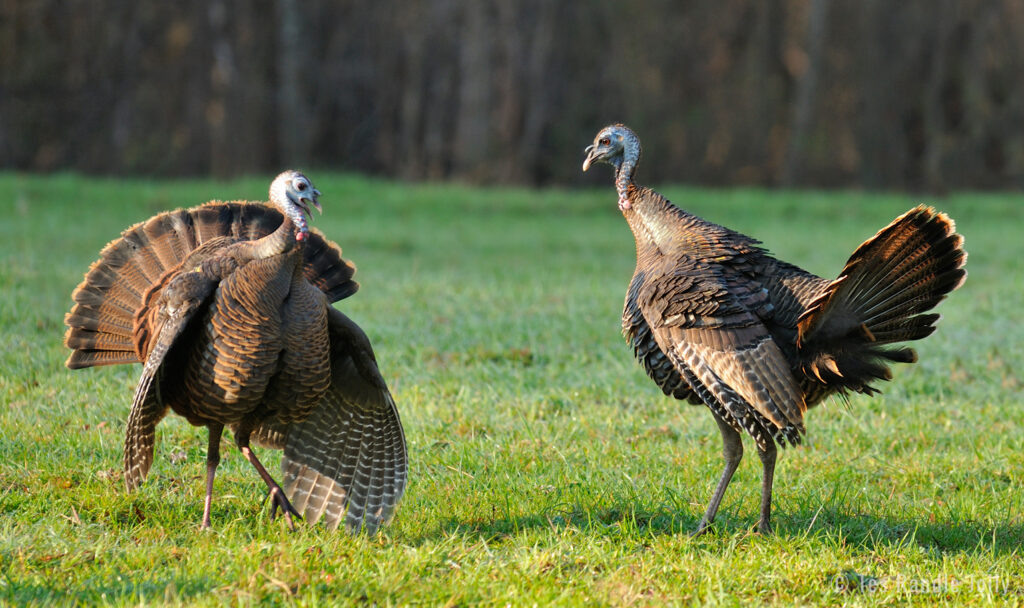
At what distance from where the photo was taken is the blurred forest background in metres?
16.7

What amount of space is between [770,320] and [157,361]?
7.92 ft

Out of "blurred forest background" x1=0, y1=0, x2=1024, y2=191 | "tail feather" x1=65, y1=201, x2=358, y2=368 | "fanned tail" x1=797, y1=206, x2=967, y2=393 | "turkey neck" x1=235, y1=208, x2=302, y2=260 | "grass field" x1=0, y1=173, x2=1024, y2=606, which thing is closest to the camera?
"grass field" x1=0, y1=173, x2=1024, y2=606

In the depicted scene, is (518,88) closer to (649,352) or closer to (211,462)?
(649,352)

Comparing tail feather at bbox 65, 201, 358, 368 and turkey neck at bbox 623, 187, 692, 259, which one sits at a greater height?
turkey neck at bbox 623, 187, 692, 259

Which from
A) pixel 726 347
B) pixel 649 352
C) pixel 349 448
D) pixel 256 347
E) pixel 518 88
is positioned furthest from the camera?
pixel 518 88

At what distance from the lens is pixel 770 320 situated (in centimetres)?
450

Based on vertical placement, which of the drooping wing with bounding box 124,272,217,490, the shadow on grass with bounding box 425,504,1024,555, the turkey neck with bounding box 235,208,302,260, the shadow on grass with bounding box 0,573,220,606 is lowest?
the shadow on grass with bounding box 0,573,220,606

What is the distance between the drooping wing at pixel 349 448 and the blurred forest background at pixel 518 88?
1288 cm

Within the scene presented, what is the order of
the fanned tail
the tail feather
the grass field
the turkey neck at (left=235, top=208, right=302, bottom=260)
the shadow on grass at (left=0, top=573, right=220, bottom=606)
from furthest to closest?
1. the tail feather
2. the turkey neck at (left=235, top=208, right=302, bottom=260)
3. the fanned tail
4. the grass field
5. the shadow on grass at (left=0, top=573, right=220, bottom=606)

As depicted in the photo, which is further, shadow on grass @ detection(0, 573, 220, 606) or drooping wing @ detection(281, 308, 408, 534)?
drooping wing @ detection(281, 308, 408, 534)

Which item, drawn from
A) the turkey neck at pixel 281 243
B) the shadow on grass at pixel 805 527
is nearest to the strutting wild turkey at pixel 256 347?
the turkey neck at pixel 281 243

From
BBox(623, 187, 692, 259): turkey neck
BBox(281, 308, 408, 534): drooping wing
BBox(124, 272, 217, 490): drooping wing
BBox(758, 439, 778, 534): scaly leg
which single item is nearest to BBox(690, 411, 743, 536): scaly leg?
BBox(758, 439, 778, 534): scaly leg

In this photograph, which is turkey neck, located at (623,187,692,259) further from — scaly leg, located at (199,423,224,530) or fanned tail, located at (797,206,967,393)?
scaly leg, located at (199,423,224,530)

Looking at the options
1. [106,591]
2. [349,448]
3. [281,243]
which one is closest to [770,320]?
[349,448]
